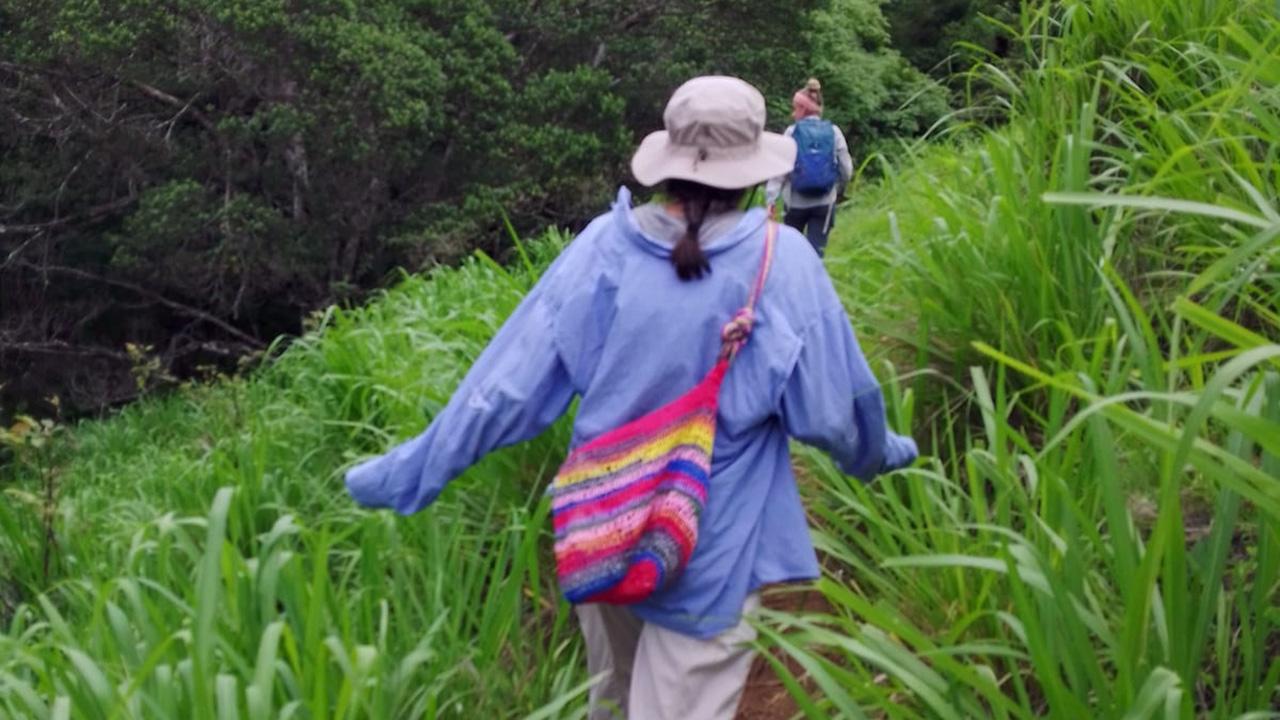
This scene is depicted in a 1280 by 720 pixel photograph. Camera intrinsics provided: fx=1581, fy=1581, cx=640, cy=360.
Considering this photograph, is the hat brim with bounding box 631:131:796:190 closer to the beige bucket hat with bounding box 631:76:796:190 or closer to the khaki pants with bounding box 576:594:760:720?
the beige bucket hat with bounding box 631:76:796:190

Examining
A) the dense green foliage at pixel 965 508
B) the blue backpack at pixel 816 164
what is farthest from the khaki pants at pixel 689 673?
the blue backpack at pixel 816 164

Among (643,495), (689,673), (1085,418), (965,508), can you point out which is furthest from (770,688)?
(1085,418)

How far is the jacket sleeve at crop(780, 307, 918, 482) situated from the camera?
2.47 metres

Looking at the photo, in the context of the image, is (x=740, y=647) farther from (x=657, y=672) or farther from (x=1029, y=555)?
(x=1029, y=555)

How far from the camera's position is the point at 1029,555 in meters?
2.00

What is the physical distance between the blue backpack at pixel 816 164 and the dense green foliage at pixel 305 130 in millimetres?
7787

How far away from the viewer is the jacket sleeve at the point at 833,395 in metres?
2.47

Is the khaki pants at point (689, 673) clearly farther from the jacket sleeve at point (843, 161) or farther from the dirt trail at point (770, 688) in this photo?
the jacket sleeve at point (843, 161)

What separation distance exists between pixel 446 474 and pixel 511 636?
686 millimetres

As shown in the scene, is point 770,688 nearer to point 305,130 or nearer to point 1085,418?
point 1085,418

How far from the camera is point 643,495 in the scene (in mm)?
2426

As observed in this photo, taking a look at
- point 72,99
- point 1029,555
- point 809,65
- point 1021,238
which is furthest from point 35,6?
point 1029,555

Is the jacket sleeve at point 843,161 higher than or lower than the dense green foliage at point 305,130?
higher

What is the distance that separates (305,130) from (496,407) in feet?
48.2
